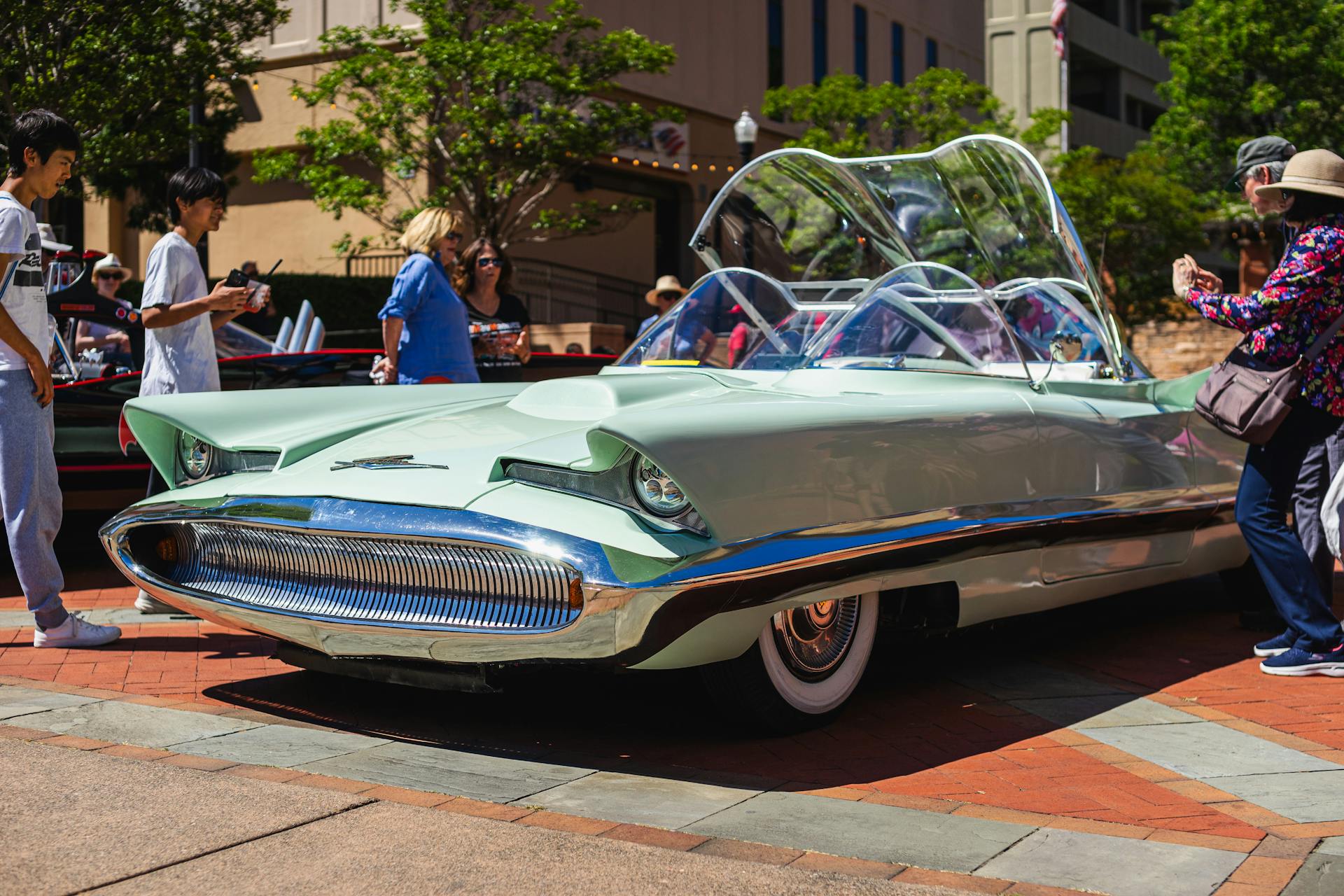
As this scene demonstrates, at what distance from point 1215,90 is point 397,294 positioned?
33950 millimetres

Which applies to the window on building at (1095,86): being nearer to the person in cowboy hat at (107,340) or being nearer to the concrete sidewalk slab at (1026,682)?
the person in cowboy hat at (107,340)

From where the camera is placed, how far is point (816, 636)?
12.7 feet

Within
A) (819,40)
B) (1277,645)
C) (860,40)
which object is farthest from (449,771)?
(860,40)

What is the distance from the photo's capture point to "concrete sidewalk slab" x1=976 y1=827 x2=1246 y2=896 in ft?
8.81

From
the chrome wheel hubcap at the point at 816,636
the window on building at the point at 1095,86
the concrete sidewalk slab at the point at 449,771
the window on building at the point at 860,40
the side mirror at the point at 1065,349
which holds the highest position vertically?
the window on building at the point at 1095,86

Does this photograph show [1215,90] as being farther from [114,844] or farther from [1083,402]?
[114,844]

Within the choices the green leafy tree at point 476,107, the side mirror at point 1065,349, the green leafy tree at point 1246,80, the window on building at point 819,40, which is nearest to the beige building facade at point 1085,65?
the green leafy tree at point 1246,80

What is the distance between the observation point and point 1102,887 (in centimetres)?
268

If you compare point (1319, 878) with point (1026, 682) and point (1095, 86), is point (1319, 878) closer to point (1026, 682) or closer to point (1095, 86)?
point (1026, 682)

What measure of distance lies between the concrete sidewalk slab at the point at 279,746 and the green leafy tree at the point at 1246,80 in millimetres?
33467

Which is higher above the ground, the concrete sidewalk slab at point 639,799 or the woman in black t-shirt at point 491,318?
the woman in black t-shirt at point 491,318

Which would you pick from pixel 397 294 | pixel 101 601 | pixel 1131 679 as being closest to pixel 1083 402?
pixel 1131 679

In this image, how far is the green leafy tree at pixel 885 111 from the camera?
85.2ft

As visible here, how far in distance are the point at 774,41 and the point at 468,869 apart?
32427 millimetres
